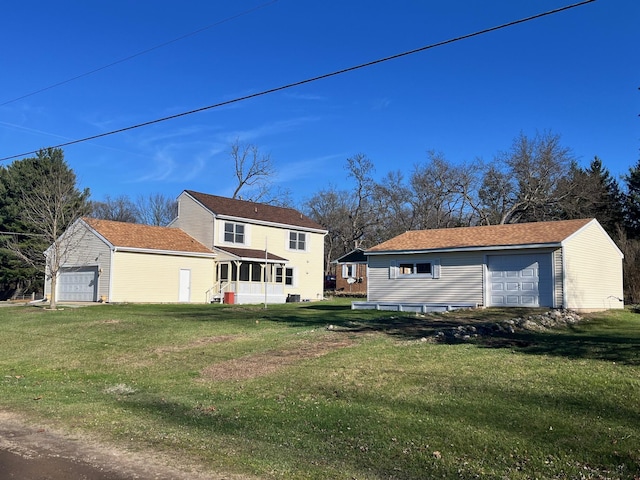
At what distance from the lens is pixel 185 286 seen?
35031 mm

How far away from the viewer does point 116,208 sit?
77812mm

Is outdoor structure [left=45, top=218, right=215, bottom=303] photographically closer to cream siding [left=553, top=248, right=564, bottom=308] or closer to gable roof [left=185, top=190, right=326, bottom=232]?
gable roof [left=185, top=190, right=326, bottom=232]

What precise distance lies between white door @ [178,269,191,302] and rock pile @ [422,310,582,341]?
72.3 feet

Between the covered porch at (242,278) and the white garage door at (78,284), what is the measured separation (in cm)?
691

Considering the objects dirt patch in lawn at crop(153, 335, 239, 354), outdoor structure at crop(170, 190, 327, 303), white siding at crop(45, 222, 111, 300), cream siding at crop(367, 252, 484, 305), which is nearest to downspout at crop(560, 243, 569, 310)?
cream siding at crop(367, 252, 484, 305)

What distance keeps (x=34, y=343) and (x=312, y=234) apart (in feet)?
94.9

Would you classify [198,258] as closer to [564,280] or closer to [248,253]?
[248,253]

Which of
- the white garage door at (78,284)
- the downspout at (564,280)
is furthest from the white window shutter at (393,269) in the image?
the white garage door at (78,284)

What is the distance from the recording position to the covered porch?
3562cm

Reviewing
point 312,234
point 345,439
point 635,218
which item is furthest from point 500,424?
point 635,218

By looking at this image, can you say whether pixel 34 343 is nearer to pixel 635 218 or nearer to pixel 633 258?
pixel 633 258

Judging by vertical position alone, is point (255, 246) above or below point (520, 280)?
above

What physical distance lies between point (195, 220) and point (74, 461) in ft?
107

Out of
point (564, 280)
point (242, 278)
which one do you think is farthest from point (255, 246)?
point (564, 280)
